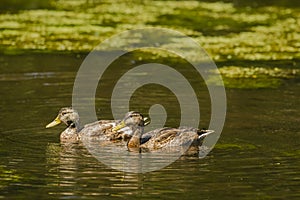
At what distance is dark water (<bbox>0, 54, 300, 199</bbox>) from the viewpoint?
10.3 metres

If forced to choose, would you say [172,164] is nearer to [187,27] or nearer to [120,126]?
[120,126]

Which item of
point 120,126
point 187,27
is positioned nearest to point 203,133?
point 120,126

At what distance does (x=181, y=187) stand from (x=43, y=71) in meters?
9.32

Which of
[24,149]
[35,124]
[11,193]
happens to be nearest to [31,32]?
[35,124]

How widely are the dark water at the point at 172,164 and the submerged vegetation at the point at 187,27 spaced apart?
2.90 metres

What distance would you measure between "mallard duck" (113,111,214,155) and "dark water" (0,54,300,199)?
440 millimetres

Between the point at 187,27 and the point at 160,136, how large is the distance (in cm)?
1180

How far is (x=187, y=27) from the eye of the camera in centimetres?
2438

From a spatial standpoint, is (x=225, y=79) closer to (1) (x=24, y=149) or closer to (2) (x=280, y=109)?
(2) (x=280, y=109)

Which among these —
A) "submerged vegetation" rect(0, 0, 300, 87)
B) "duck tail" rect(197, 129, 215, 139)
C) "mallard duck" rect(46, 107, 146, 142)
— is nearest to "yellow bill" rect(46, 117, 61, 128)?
"mallard duck" rect(46, 107, 146, 142)

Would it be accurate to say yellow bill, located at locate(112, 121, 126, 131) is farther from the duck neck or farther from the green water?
the green water

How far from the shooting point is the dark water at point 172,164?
Result: 1027 cm

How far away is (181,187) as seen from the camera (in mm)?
10383

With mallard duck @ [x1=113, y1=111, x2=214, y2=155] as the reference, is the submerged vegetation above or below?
above
